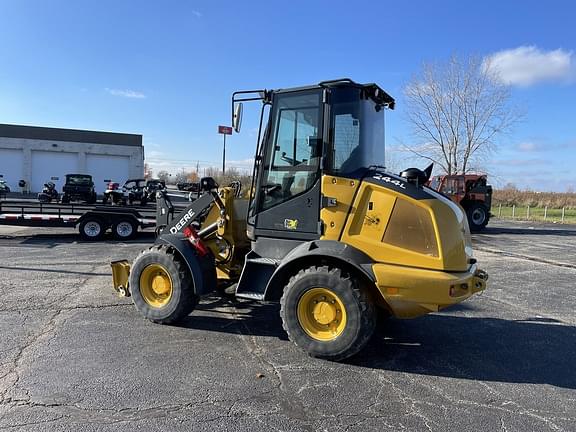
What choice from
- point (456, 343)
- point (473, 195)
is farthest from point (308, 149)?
point (473, 195)

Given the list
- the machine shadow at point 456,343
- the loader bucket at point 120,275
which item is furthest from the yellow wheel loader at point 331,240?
the loader bucket at point 120,275

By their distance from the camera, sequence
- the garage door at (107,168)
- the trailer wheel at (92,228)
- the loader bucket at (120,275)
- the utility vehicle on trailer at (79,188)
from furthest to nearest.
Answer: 1. the garage door at (107,168)
2. the utility vehicle on trailer at (79,188)
3. the trailer wheel at (92,228)
4. the loader bucket at (120,275)

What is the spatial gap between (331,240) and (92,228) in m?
10.4

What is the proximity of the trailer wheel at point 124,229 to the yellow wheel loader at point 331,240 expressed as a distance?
8.06 meters

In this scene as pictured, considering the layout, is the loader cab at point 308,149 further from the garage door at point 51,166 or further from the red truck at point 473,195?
the garage door at point 51,166

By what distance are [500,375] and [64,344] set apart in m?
4.49

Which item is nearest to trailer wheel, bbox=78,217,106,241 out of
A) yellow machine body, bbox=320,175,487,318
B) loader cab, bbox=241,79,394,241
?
loader cab, bbox=241,79,394,241

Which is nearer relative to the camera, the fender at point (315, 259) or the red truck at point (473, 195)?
the fender at point (315, 259)

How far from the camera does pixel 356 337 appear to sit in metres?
4.34

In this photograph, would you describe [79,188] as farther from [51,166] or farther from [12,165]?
[12,165]

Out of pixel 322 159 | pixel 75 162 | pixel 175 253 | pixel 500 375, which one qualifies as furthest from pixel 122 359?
pixel 75 162

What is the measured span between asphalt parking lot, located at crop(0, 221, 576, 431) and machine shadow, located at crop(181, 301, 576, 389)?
21 mm

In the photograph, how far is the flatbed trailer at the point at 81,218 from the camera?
12.8 m

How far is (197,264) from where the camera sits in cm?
532
